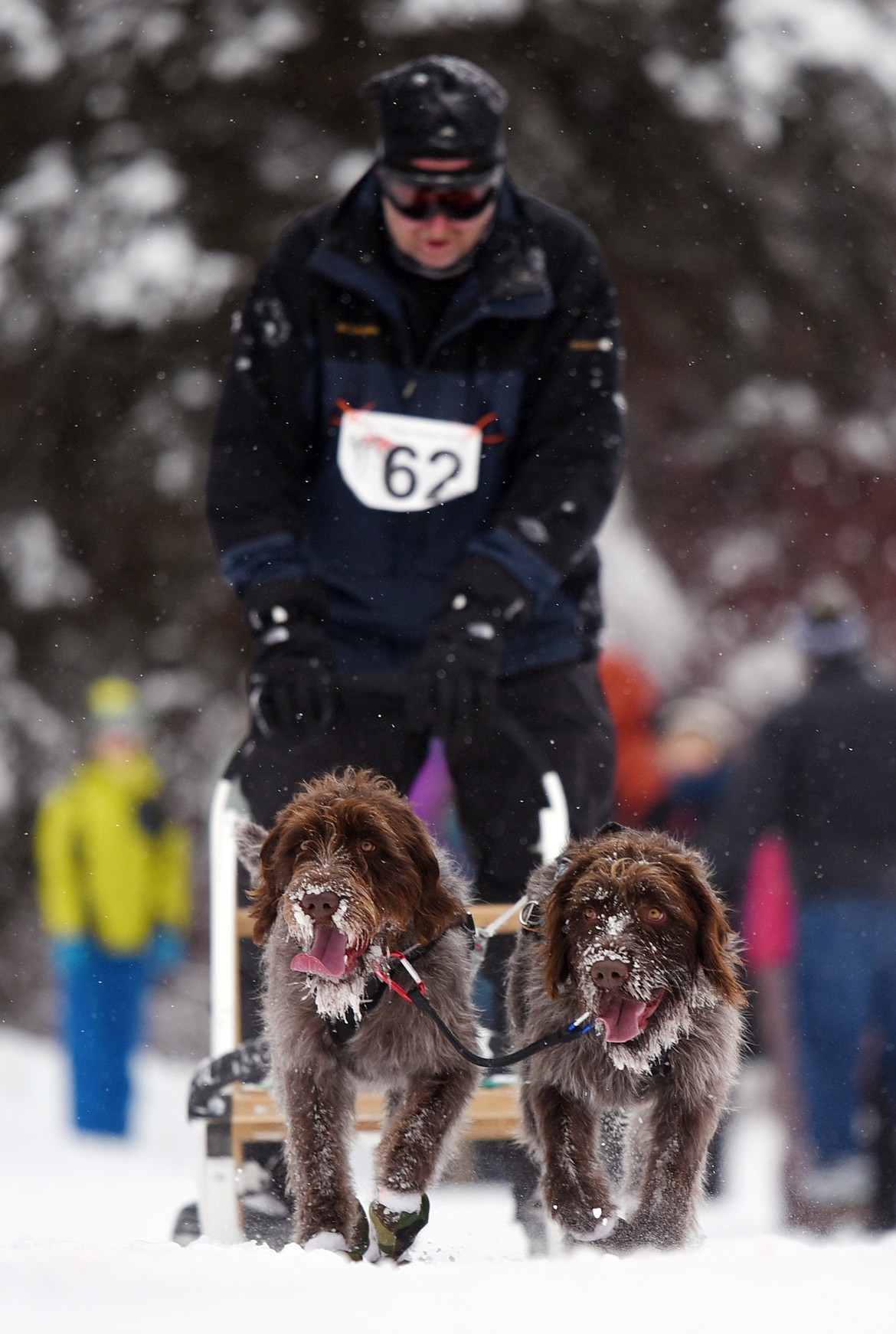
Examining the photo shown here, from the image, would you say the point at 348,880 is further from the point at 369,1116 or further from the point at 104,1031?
the point at 104,1031

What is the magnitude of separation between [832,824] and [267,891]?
1.59m

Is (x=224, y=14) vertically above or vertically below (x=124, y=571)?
above

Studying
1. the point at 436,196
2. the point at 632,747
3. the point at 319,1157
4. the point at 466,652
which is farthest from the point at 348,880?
the point at 632,747

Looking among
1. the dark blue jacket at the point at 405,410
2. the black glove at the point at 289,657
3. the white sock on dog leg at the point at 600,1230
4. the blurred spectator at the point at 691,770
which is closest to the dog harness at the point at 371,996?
the white sock on dog leg at the point at 600,1230

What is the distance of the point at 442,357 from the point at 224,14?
4.51 meters

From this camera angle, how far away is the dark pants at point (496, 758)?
1.51 meters

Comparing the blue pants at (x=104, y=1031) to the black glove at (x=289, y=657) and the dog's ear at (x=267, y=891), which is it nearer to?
the black glove at (x=289, y=657)

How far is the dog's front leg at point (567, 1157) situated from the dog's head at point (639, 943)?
0.35 feet

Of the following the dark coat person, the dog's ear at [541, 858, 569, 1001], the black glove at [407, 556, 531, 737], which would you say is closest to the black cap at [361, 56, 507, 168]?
the dark coat person

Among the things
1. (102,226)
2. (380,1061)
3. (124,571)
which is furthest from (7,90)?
(380,1061)

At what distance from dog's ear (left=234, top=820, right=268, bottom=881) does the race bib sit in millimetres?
373

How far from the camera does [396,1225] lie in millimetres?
1119

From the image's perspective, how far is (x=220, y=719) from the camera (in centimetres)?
637

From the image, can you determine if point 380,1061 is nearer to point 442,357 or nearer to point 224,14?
point 442,357
